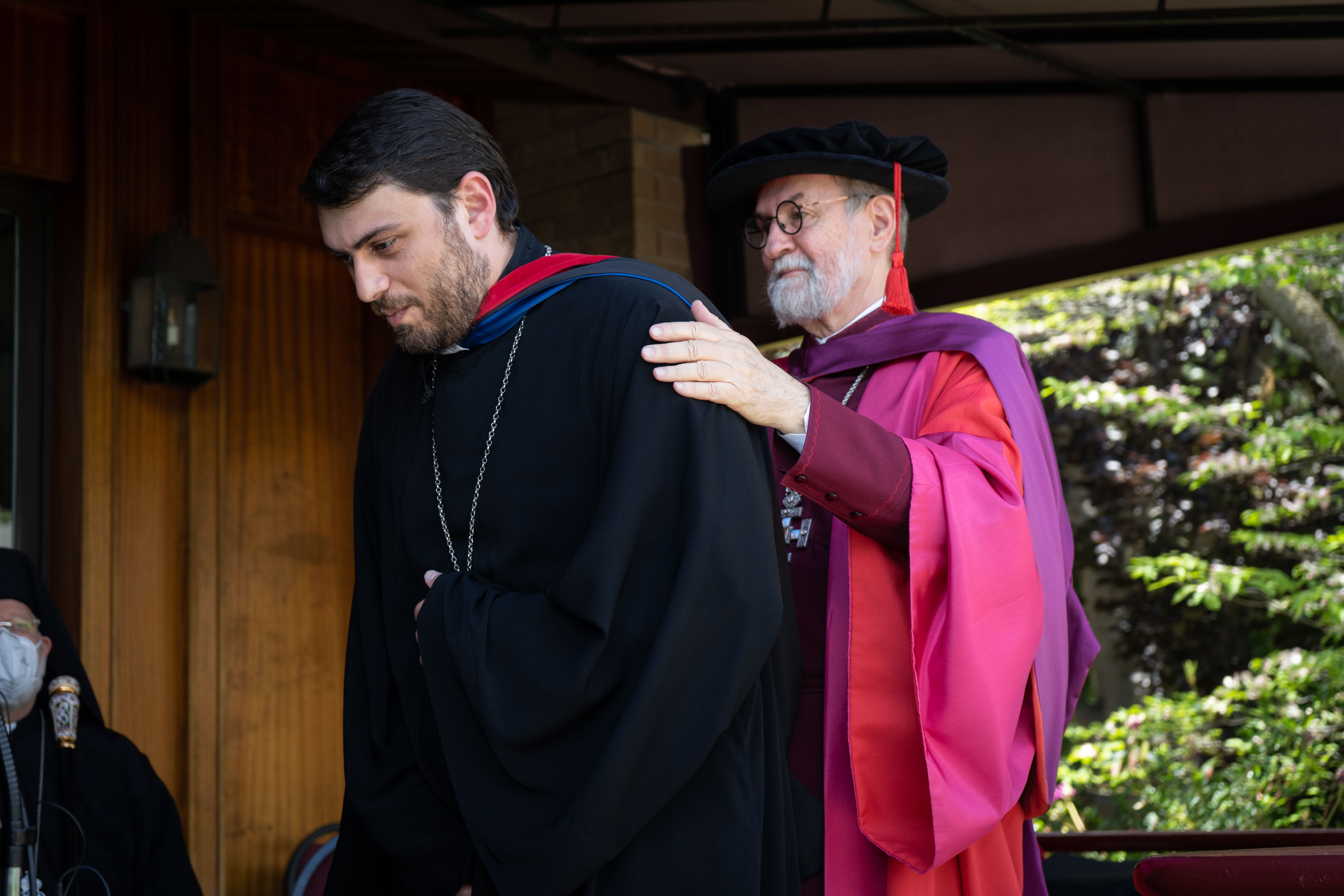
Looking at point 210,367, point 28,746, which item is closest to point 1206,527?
point 210,367

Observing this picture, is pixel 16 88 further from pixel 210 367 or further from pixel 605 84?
pixel 605 84

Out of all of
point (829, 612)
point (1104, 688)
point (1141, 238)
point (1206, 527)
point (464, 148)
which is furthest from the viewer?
point (1104, 688)

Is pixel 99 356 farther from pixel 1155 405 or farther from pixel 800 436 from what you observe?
pixel 1155 405

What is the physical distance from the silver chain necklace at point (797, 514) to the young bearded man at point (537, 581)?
0.54 meters

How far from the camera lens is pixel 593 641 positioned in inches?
62.8

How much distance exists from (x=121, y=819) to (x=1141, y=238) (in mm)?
3572

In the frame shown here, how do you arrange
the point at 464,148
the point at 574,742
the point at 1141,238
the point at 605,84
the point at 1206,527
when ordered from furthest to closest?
1. the point at 1206,527
2. the point at 605,84
3. the point at 1141,238
4. the point at 464,148
5. the point at 574,742

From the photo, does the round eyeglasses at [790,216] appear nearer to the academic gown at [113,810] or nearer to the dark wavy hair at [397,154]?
the dark wavy hair at [397,154]

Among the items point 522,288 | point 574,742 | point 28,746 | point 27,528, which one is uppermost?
point 522,288

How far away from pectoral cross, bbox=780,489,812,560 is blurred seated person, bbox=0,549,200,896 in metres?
2.15

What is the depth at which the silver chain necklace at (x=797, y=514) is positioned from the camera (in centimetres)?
248

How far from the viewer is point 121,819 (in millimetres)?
3645

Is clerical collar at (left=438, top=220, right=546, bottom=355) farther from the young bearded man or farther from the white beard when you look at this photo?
the white beard

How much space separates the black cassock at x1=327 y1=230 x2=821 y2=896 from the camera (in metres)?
1.58
